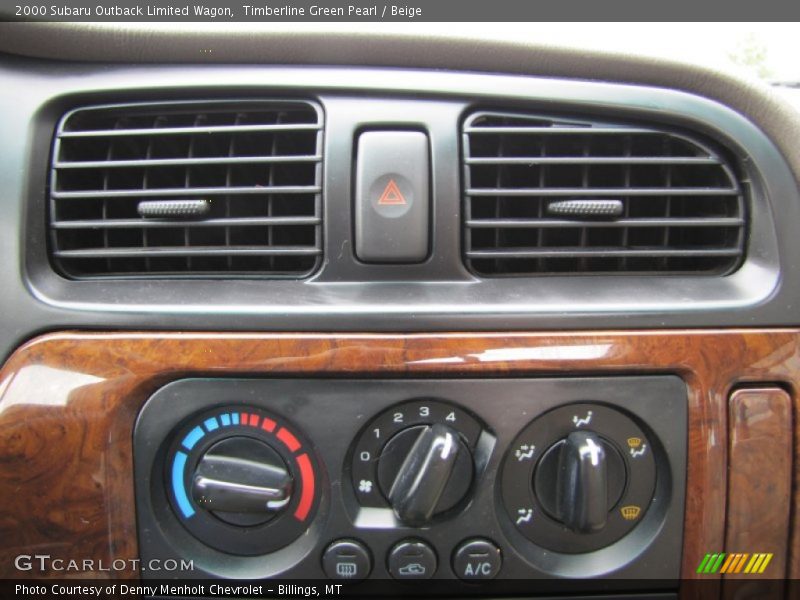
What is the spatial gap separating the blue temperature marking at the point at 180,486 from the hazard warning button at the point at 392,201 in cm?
40

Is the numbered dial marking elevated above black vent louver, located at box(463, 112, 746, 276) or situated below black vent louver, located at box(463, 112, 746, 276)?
below

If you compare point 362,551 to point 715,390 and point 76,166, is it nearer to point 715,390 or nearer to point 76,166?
point 715,390

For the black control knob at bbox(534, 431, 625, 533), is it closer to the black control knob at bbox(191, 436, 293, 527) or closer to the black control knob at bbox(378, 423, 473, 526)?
the black control knob at bbox(378, 423, 473, 526)

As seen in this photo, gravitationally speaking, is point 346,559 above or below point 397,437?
below

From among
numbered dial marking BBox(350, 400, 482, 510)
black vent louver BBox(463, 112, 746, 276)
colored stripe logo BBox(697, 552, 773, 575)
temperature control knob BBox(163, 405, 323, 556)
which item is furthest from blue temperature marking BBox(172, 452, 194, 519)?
colored stripe logo BBox(697, 552, 773, 575)

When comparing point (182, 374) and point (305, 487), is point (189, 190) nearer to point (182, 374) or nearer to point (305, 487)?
point (182, 374)

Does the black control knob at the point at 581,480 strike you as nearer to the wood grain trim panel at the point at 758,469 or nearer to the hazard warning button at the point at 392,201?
the wood grain trim panel at the point at 758,469

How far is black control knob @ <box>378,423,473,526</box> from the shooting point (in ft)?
2.68

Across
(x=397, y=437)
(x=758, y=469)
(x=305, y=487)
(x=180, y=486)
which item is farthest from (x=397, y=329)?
(x=758, y=469)

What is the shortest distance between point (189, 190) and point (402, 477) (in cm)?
51

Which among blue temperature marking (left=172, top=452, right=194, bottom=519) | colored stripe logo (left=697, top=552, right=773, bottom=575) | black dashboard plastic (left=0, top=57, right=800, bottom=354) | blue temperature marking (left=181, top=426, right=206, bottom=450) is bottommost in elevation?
colored stripe logo (left=697, top=552, right=773, bottom=575)

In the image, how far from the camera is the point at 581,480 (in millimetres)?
820

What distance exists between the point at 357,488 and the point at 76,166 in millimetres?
628

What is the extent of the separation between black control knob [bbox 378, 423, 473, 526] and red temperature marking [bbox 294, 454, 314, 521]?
10 centimetres
